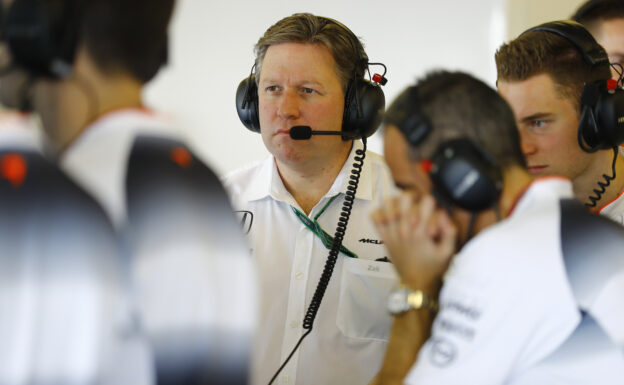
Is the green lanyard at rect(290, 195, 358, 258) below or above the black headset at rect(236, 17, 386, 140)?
below

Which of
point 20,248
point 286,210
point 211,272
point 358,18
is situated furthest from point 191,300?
point 358,18

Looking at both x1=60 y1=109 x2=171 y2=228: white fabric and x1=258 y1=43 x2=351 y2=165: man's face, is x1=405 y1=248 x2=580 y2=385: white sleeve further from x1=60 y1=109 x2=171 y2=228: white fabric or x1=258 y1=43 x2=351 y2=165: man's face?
x1=258 y1=43 x2=351 y2=165: man's face

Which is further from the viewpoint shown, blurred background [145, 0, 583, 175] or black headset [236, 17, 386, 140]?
blurred background [145, 0, 583, 175]

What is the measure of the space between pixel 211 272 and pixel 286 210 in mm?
1082

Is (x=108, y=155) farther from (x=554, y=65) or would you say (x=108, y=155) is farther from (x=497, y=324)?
(x=554, y=65)

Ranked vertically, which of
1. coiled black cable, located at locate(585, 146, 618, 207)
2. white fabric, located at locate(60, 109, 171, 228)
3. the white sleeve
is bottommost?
the white sleeve

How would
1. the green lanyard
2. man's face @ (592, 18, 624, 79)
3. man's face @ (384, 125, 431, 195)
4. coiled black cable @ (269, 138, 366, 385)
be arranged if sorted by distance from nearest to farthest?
man's face @ (384, 125, 431, 195) < coiled black cable @ (269, 138, 366, 385) < the green lanyard < man's face @ (592, 18, 624, 79)

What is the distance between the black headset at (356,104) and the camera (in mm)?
1771

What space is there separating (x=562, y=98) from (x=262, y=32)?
75.9 inches

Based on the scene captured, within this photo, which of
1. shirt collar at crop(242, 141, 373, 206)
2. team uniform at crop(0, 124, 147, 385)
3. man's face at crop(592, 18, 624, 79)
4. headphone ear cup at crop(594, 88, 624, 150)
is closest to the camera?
team uniform at crop(0, 124, 147, 385)

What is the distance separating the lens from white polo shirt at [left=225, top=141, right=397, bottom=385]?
1.67m

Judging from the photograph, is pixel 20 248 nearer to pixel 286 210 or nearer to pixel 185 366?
pixel 185 366

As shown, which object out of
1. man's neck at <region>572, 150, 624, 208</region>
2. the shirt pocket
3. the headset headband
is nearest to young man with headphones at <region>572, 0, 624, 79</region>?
man's neck at <region>572, 150, 624, 208</region>

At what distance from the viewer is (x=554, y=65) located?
59.8 inches
